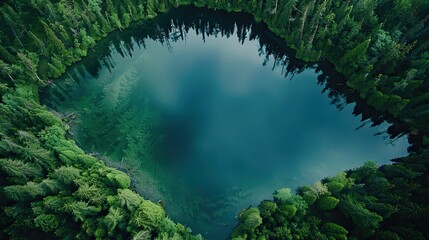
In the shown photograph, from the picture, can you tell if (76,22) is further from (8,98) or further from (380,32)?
(380,32)

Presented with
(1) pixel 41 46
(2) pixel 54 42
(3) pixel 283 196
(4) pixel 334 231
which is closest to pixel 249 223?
(3) pixel 283 196

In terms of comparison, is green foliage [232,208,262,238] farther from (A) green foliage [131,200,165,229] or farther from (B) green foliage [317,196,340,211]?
(A) green foliage [131,200,165,229]

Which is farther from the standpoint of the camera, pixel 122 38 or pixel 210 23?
pixel 210 23

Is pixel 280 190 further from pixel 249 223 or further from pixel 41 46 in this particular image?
pixel 41 46

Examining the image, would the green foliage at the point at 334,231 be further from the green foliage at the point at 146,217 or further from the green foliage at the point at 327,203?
the green foliage at the point at 146,217

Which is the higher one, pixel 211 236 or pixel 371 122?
pixel 371 122

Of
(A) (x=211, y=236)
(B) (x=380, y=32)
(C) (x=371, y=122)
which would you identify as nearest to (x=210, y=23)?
(B) (x=380, y=32)

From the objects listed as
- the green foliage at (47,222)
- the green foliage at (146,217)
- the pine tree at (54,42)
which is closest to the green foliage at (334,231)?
the green foliage at (146,217)

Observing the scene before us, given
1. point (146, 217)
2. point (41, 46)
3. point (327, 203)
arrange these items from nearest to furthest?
point (146, 217) < point (327, 203) < point (41, 46)
